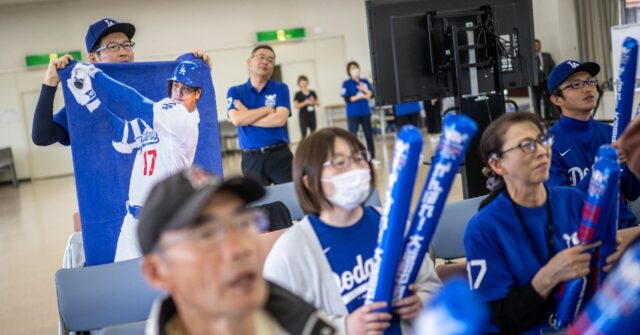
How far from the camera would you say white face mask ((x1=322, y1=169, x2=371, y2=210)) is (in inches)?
97.2

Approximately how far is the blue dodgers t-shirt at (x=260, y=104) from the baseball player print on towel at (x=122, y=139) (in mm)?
1671

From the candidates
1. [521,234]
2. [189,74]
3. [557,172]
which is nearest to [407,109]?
[189,74]

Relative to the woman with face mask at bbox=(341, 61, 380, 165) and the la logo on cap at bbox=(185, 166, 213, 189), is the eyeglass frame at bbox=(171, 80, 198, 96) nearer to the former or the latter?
the la logo on cap at bbox=(185, 166, 213, 189)

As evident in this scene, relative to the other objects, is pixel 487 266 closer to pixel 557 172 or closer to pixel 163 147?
pixel 557 172

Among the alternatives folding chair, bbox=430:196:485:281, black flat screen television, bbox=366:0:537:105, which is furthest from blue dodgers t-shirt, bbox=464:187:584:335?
black flat screen television, bbox=366:0:537:105

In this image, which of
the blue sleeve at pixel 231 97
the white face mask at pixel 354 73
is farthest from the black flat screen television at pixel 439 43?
the white face mask at pixel 354 73

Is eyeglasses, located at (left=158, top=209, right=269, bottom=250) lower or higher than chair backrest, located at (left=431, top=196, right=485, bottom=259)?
higher

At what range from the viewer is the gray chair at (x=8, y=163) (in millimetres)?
17625

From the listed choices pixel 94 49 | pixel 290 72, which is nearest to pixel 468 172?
pixel 94 49

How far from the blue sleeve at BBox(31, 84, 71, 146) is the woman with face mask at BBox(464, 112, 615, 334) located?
233cm

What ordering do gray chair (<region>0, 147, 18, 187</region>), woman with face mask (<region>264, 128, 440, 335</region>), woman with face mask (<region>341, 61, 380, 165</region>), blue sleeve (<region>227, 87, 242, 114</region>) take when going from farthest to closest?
gray chair (<region>0, 147, 18, 187</region>)
woman with face mask (<region>341, 61, 380, 165</region>)
blue sleeve (<region>227, 87, 242, 114</region>)
woman with face mask (<region>264, 128, 440, 335</region>)

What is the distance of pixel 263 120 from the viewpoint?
6168 millimetres

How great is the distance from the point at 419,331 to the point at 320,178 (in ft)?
4.54

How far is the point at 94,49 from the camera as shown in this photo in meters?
4.34
